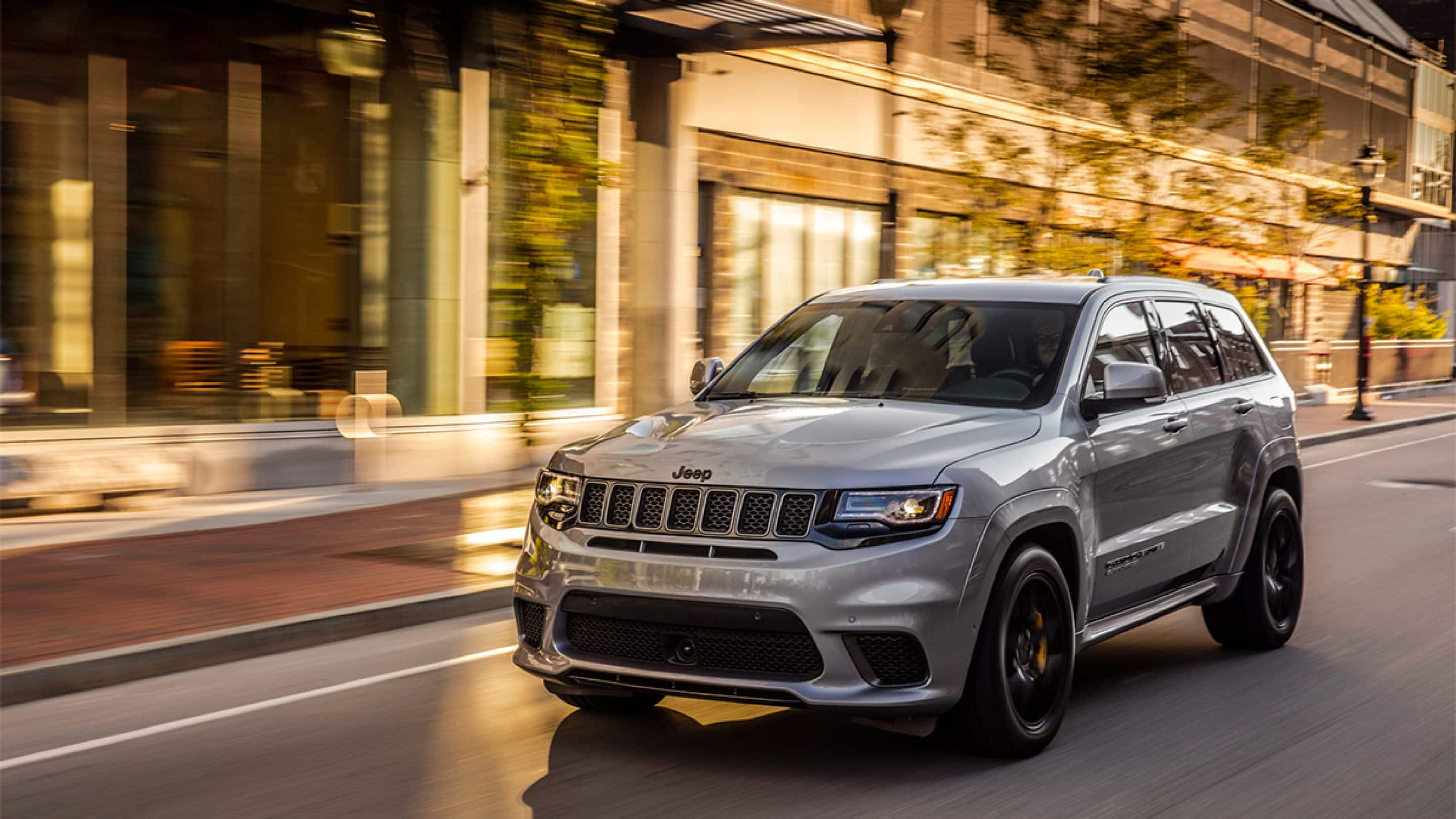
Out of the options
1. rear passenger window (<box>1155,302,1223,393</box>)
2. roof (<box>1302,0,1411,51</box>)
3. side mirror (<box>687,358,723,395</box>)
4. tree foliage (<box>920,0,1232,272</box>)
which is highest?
roof (<box>1302,0,1411,51</box>)

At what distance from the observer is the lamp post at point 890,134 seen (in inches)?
980

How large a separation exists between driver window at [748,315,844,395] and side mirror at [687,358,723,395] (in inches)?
11.3

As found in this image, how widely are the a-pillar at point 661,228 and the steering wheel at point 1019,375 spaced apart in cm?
1396

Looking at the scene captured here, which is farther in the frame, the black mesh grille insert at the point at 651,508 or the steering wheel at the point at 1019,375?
the steering wheel at the point at 1019,375

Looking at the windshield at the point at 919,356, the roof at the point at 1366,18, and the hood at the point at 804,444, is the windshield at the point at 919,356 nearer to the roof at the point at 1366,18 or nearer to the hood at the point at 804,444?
the hood at the point at 804,444

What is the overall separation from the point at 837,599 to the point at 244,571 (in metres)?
6.18

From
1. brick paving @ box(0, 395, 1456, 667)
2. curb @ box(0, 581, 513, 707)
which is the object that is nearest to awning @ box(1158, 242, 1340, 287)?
brick paving @ box(0, 395, 1456, 667)

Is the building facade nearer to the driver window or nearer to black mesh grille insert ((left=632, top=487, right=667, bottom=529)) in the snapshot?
the driver window

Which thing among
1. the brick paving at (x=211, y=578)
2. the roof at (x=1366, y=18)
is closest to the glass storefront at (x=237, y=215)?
the brick paving at (x=211, y=578)

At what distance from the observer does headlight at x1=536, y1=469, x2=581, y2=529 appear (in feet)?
19.6

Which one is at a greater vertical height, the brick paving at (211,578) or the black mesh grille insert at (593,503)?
the black mesh grille insert at (593,503)

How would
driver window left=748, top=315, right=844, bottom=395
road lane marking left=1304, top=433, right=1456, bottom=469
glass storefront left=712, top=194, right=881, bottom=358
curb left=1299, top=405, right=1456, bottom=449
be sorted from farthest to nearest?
curb left=1299, top=405, right=1456, bottom=449, glass storefront left=712, top=194, right=881, bottom=358, road lane marking left=1304, top=433, right=1456, bottom=469, driver window left=748, top=315, right=844, bottom=395

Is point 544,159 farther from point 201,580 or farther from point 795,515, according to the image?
point 795,515

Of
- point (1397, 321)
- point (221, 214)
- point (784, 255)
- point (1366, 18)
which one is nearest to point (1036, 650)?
point (221, 214)
